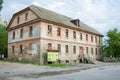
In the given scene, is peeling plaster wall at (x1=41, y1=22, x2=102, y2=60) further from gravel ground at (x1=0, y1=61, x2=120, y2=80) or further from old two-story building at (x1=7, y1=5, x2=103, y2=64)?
gravel ground at (x1=0, y1=61, x2=120, y2=80)

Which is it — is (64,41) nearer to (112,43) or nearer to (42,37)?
(42,37)

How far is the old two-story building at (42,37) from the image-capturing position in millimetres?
30219

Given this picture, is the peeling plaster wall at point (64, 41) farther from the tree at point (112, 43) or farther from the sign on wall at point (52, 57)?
the tree at point (112, 43)

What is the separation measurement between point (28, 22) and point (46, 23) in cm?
370

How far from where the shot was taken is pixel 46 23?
1216 inches

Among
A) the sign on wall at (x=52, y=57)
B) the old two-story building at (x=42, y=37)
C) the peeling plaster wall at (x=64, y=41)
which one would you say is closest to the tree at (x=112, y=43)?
the peeling plaster wall at (x=64, y=41)

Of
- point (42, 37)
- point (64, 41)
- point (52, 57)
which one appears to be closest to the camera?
point (52, 57)

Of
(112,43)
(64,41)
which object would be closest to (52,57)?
(64,41)

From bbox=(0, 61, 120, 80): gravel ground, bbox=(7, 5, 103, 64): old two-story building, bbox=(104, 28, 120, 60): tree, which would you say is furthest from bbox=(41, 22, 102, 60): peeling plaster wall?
bbox=(0, 61, 120, 80): gravel ground

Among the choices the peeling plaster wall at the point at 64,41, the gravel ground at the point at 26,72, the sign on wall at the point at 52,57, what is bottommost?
the gravel ground at the point at 26,72

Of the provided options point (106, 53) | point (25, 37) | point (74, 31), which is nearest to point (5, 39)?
point (25, 37)

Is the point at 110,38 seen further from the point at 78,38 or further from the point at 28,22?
the point at 28,22

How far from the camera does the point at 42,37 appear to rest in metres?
29.9

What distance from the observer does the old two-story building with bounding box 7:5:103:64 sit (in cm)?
3022
